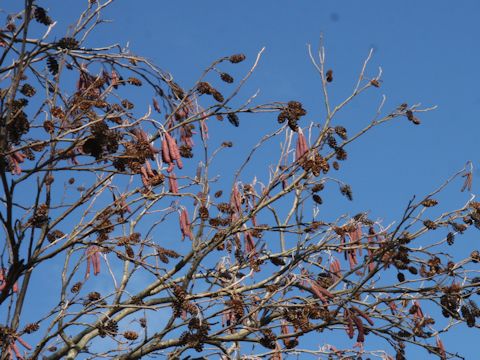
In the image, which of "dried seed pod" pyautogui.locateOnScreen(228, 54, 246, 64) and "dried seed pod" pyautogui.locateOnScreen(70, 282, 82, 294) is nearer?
"dried seed pod" pyautogui.locateOnScreen(228, 54, 246, 64)

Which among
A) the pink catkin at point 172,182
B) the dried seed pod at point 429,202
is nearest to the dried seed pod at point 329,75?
the dried seed pod at point 429,202

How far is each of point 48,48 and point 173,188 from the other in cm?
132

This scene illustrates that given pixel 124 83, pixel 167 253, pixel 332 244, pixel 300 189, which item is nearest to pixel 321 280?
pixel 332 244

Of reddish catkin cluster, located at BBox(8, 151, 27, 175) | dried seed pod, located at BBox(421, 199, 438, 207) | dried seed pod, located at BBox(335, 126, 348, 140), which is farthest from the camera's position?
dried seed pod, located at BBox(335, 126, 348, 140)

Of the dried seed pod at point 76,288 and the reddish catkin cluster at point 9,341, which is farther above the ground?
→ the dried seed pod at point 76,288

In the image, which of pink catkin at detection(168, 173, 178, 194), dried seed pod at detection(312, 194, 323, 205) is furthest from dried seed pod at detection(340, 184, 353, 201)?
pink catkin at detection(168, 173, 178, 194)

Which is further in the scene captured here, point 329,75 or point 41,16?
point 329,75

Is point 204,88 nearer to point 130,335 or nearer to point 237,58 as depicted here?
point 237,58

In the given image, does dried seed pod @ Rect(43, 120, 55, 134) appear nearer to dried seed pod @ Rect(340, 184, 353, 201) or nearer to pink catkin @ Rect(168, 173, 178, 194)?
pink catkin @ Rect(168, 173, 178, 194)

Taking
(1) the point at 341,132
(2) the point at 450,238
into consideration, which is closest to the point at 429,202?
(2) the point at 450,238

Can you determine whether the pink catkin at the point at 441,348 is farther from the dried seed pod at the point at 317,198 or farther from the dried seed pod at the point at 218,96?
the dried seed pod at the point at 218,96

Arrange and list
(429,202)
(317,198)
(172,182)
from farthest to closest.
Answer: (317,198), (429,202), (172,182)

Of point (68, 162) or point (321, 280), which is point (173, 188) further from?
point (321, 280)

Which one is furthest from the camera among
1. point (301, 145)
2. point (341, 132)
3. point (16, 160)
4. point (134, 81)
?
point (341, 132)
